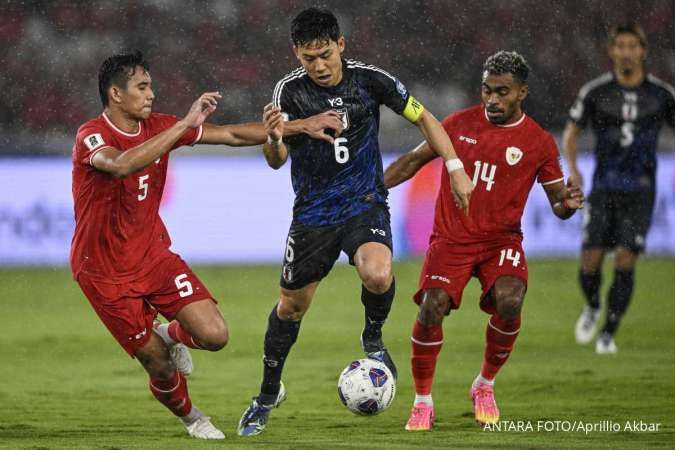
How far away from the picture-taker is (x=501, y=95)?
6.97m

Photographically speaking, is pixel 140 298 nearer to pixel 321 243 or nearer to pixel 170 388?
pixel 170 388

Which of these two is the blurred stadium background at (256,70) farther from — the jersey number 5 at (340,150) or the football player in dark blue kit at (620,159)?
the jersey number 5 at (340,150)

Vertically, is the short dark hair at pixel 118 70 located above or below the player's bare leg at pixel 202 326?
above

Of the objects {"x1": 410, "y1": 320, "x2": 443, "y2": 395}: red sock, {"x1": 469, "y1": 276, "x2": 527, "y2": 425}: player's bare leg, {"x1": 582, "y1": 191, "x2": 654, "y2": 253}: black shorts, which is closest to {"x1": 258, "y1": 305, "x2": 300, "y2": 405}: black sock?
{"x1": 410, "y1": 320, "x2": 443, "y2": 395}: red sock

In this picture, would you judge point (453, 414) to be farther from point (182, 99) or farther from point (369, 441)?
point (182, 99)

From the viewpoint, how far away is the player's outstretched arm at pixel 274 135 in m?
6.26

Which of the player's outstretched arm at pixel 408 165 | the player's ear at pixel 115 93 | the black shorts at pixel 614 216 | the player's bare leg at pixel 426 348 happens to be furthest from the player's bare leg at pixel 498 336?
the black shorts at pixel 614 216

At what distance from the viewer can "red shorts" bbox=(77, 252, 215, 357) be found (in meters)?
6.44

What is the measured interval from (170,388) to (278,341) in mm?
708

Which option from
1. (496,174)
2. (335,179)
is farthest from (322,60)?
(496,174)

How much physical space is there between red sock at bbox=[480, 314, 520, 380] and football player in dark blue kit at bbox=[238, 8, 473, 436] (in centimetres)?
58

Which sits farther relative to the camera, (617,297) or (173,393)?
(617,297)

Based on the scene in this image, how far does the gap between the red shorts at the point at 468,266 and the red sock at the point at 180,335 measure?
124cm

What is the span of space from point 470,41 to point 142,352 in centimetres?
1136
